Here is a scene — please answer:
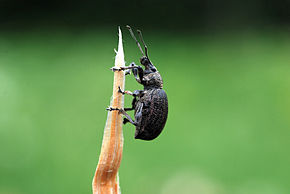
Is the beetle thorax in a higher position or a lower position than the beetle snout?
lower

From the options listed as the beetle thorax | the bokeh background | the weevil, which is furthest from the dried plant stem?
the bokeh background

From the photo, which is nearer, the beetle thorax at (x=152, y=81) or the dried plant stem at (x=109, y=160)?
the dried plant stem at (x=109, y=160)

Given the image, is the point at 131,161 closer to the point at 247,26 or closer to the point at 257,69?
the point at 257,69

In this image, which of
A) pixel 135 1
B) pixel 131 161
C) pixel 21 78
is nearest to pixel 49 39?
pixel 21 78

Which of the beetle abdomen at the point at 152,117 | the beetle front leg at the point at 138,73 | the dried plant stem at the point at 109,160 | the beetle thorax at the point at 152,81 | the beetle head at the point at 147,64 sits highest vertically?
the beetle head at the point at 147,64

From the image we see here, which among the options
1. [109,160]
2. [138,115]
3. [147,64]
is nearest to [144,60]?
[147,64]

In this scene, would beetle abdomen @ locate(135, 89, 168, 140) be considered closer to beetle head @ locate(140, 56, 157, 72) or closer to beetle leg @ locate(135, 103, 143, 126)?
beetle leg @ locate(135, 103, 143, 126)

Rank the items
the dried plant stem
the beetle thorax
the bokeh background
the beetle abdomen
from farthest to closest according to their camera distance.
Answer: the bokeh background → the beetle thorax → the beetle abdomen → the dried plant stem

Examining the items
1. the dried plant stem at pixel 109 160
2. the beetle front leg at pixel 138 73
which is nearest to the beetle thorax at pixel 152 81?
the beetle front leg at pixel 138 73

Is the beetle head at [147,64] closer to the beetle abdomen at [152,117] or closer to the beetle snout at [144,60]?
the beetle snout at [144,60]
